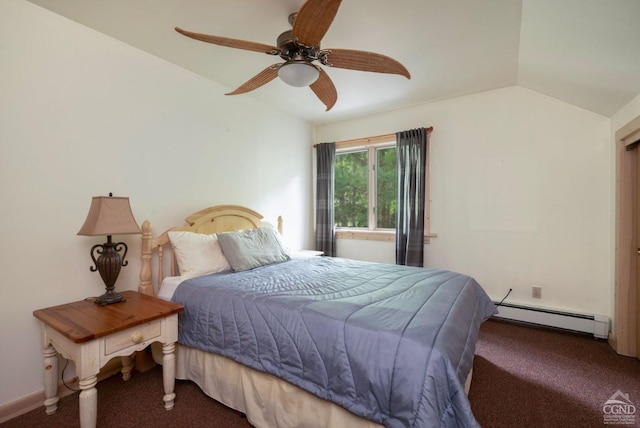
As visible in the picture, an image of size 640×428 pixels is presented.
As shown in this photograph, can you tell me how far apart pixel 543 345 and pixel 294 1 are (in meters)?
3.39

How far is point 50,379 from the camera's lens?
1.78 m

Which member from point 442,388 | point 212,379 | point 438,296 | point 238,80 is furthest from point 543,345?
point 238,80

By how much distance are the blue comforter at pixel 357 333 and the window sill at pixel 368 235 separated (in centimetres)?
159

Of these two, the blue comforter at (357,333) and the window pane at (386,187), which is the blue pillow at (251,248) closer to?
the blue comforter at (357,333)

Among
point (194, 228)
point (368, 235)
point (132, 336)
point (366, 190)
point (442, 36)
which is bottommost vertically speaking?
point (132, 336)

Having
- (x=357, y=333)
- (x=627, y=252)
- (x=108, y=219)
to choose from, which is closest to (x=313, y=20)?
(x=357, y=333)

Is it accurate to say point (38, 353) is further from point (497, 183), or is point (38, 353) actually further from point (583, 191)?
point (583, 191)

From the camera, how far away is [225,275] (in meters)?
2.28

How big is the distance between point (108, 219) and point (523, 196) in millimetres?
3694

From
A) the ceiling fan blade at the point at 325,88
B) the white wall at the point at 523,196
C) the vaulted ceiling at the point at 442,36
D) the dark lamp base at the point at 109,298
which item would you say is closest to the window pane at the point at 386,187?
the white wall at the point at 523,196

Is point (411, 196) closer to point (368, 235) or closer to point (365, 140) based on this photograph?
point (368, 235)

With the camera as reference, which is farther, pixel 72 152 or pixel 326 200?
pixel 326 200

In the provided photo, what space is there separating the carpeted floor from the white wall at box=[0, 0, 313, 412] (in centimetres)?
50

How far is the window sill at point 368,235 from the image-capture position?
3.85 m
